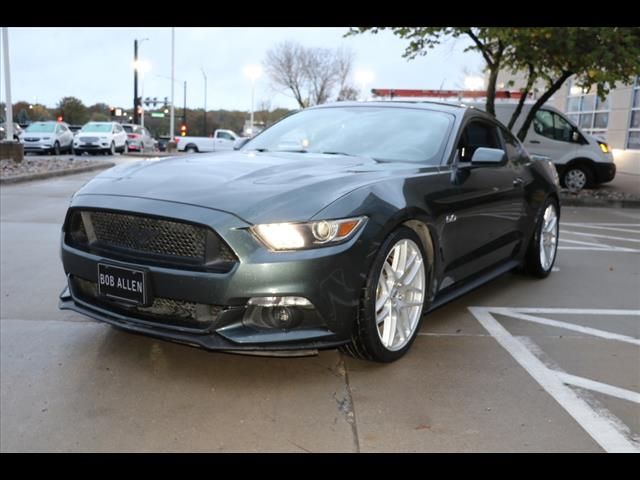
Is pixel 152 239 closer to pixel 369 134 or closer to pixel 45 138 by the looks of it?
pixel 369 134

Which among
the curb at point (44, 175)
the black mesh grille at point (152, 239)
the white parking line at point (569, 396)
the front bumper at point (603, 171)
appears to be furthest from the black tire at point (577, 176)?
the black mesh grille at point (152, 239)

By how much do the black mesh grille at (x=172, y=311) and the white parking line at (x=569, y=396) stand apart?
172 cm

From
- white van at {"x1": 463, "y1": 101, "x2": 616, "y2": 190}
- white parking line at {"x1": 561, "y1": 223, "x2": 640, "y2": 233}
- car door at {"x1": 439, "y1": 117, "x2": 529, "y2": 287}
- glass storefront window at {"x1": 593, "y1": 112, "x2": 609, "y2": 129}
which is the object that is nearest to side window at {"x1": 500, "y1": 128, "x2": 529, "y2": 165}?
car door at {"x1": 439, "y1": 117, "x2": 529, "y2": 287}

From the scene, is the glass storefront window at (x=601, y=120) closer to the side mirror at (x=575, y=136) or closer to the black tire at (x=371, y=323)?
the side mirror at (x=575, y=136)

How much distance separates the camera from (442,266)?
3635 millimetres

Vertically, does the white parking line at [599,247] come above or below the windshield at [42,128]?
below

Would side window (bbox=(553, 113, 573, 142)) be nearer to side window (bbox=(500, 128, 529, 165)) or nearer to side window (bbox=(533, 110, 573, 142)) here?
side window (bbox=(533, 110, 573, 142))

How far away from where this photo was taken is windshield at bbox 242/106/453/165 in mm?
3965

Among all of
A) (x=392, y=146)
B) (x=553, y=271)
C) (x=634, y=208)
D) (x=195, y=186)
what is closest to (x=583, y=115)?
(x=634, y=208)

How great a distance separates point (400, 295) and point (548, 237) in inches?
112

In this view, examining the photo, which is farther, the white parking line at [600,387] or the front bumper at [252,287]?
the white parking line at [600,387]

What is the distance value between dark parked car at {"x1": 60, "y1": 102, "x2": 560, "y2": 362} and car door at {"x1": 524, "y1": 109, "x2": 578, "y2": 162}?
10491 mm

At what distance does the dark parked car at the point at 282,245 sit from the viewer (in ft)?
9.01

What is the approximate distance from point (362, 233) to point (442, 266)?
3.00 feet
